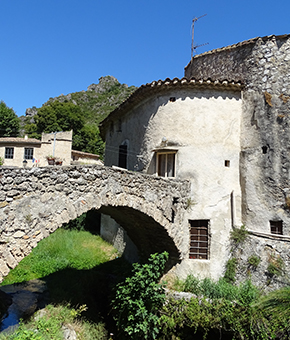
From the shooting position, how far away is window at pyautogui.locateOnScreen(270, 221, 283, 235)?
10742 millimetres

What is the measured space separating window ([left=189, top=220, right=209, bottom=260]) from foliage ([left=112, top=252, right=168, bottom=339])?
181 cm

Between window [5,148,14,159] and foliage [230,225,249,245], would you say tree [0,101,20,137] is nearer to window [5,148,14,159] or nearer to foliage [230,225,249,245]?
window [5,148,14,159]

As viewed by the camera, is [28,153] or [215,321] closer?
[215,321]

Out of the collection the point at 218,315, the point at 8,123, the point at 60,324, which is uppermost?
the point at 8,123

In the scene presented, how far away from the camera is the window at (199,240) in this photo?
434 inches

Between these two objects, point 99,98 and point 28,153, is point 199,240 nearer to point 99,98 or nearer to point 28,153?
point 28,153

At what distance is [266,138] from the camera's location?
11.1m

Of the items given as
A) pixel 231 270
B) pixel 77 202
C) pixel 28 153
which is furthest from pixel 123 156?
pixel 28 153

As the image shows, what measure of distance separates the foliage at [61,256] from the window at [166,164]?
595cm

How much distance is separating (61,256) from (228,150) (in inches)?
373

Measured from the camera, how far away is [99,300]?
11836 millimetres

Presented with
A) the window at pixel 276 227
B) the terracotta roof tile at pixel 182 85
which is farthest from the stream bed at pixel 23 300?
the terracotta roof tile at pixel 182 85

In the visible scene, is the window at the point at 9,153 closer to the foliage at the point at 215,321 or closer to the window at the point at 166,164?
the window at the point at 166,164

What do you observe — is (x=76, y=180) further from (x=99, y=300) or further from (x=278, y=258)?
(x=278, y=258)
